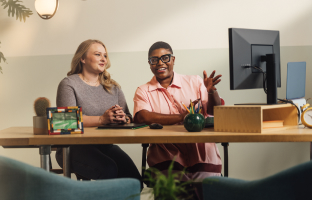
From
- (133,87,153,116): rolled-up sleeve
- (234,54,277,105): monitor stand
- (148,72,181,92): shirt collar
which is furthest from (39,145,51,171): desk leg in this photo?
(234,54,277,105): monitor stand

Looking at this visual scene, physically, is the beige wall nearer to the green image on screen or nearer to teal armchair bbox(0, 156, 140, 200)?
the green image on screen

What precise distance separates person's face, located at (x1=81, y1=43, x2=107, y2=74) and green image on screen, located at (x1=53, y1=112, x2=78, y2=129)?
84 centimetres

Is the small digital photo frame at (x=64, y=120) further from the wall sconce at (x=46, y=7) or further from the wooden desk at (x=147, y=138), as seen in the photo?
the wall sconce at (x=46, y=7)

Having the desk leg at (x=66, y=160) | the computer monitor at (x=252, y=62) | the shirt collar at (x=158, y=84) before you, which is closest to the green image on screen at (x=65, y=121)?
the desk leg at (x=66, y=160)

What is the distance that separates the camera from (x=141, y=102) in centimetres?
231

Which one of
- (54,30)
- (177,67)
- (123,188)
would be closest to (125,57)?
(177,67)

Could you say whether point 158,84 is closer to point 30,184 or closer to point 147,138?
point 147,138

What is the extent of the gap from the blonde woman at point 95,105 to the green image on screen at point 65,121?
395 mm

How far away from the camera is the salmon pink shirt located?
209cm

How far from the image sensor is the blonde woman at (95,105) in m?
2.20

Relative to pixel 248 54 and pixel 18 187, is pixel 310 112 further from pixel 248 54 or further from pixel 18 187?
pixel 18 187

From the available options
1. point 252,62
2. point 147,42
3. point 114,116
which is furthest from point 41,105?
point 147,42

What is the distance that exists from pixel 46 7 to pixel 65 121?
2.17 m

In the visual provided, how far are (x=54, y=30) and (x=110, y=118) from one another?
214 cm
